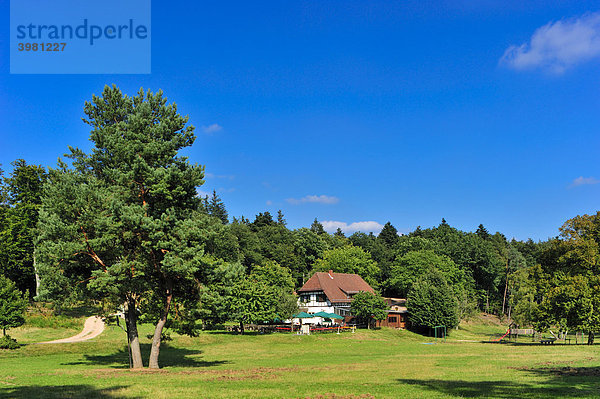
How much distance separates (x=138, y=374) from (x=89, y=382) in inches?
164

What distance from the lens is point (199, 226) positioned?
1184 inches

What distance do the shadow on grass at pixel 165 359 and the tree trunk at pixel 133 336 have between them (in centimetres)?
169

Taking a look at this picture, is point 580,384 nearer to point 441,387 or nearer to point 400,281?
point 441,387

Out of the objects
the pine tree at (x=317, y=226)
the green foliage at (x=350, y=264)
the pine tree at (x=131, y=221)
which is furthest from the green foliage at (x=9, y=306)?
the pine tree at (x=317, y=226)

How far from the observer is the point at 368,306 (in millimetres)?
71750

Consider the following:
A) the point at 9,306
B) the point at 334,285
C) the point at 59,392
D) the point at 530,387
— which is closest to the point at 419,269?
the point at 334,285

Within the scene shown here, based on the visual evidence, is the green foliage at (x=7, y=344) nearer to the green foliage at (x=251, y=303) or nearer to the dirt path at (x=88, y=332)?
the dirt path at (x=88, y=332)

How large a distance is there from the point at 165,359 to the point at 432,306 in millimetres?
48058

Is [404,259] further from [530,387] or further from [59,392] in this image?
[59,392]

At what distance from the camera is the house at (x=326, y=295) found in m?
80.9

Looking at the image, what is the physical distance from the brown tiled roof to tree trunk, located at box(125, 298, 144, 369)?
172 ft

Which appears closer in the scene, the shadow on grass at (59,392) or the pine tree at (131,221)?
the shadow on grass at (59,392)

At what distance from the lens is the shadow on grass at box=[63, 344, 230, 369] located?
111ft

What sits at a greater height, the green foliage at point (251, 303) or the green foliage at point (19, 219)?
the green foliage at point (19, 219)
